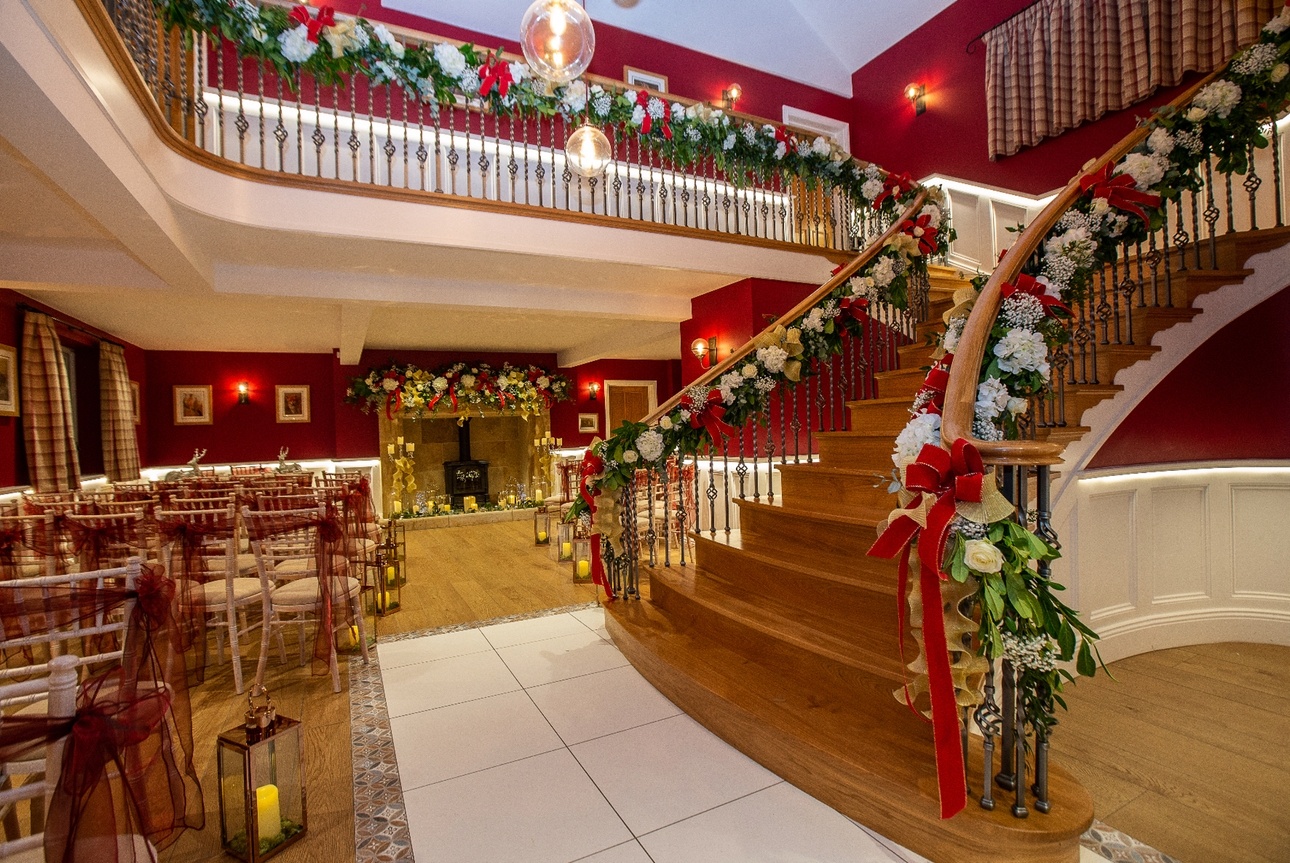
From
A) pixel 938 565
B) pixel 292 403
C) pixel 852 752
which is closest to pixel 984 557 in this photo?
pixel 938 565

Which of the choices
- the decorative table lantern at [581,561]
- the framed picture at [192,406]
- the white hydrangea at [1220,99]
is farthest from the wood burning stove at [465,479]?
the white hydrangea at [1220,99]

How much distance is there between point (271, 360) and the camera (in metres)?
9.80

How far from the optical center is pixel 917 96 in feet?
25.8

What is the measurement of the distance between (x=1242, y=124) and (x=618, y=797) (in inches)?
149

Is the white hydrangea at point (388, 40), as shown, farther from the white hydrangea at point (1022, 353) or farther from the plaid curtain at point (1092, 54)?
the plaid curtain at point (1092, 54)

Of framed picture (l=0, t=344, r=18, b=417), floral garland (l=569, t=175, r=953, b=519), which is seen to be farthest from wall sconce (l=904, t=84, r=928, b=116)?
framed picture (l=0, t=344, r=18, b=417)

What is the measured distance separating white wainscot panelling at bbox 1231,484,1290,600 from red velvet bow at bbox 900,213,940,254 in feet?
7.82

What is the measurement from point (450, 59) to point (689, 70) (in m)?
5.37

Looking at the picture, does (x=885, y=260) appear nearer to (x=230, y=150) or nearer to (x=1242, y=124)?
(x=1242, y=124)

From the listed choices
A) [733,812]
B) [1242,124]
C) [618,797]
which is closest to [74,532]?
[618,797]

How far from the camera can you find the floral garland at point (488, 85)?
369 cm

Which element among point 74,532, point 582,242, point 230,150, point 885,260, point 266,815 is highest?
point 230,150

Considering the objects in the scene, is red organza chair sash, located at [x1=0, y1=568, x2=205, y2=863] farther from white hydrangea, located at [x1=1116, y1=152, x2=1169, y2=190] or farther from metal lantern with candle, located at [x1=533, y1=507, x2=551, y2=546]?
metal lantern with candle, located at [x1=533, y1=507, x2=551, y2=546]

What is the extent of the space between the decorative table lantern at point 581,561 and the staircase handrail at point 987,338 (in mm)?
3578
